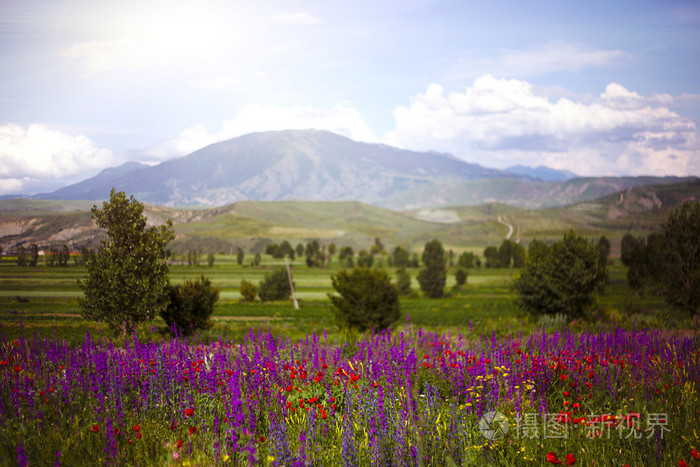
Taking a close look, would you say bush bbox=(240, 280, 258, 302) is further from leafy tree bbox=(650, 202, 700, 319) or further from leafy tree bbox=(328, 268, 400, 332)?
leafy tree bbox=(650, 202, 700, 319)

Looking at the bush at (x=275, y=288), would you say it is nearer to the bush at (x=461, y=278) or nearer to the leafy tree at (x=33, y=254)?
the bush at (x=461, y=278)

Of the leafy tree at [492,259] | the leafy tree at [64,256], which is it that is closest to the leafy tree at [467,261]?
the leafy tree at [492,259]

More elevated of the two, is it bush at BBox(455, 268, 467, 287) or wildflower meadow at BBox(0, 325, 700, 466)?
wildflower meadow at BBox(0, 325, 700, 466)

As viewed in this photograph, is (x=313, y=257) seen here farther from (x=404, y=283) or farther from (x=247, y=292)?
(x=247, y=292)

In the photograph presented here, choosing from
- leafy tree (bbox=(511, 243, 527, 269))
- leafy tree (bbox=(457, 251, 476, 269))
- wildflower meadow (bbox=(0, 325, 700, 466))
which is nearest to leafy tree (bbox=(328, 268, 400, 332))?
wildflower meadow (bbox=(0, 325, 700, 466))

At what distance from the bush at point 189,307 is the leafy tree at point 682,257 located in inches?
935

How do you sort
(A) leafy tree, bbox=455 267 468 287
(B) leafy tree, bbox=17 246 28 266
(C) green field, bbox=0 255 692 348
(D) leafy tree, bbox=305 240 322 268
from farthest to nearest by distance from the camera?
(D) leafy tree, bbox=305 240 322 268 → (A) leafy tree, bbox=455 267 468 287 → (B) leafy tree, bbox=17 246 28 266 → (C) green field, bbox=0 255 692 348

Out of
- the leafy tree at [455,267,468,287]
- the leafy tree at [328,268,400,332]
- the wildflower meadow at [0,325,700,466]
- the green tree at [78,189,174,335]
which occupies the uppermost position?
the green tree at [78,189,174,335]

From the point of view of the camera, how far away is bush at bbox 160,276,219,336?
15.1 meters

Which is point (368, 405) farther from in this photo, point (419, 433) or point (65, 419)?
point (65, 419)

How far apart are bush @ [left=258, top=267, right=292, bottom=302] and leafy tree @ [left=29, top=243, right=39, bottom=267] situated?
61.0m

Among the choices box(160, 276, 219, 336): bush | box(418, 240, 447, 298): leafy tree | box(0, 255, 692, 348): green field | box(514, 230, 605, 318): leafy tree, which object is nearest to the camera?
box(0, 255, 692, 348): green field

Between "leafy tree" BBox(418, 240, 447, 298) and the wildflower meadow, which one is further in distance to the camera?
"leafy tree" BBox(418, 240, 447, 298)

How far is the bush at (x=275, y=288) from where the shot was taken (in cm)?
Result: 7575
